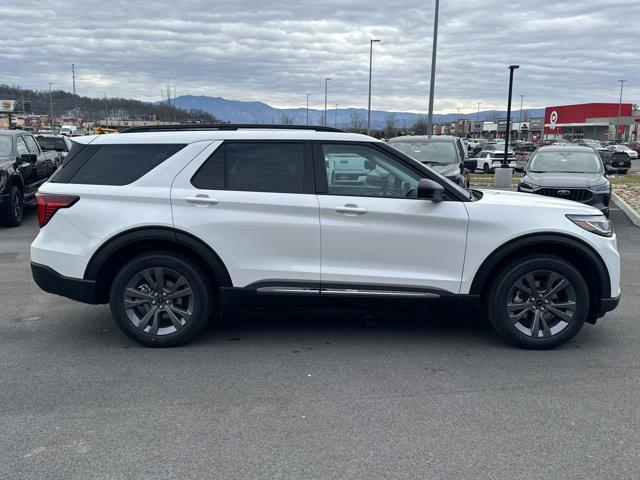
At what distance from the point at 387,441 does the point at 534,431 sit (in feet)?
2.96

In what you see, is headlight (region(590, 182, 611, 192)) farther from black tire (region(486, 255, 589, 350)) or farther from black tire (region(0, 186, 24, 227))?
black tire (region(0, 186, 24, 227))

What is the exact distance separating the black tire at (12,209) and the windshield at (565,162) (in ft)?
34.1

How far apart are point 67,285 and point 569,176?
31.3 ft

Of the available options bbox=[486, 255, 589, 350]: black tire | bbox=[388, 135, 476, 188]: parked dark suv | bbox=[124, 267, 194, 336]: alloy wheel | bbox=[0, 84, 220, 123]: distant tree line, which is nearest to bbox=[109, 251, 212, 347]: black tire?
bbox=[124, 267, 194, 336]: alloy wheel

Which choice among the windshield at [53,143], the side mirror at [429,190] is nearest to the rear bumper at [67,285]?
the side mirror at [429,190]

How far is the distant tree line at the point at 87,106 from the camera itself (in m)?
61.9

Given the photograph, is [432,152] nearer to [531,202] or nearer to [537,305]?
[531,202]

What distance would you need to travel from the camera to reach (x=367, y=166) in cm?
492

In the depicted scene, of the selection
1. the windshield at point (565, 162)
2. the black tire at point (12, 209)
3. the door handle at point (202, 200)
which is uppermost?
the windshield at point (565, 162)

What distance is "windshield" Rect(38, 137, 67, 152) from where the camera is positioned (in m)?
17.0

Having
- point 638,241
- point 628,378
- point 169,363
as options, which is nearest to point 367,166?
point 169,363

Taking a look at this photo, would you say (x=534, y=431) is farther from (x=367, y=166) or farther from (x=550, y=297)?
(x=367, y=166)

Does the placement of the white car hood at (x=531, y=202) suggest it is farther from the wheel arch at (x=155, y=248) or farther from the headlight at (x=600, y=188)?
the headlight at (x=600, y=188)

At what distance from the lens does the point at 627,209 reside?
1371cm
